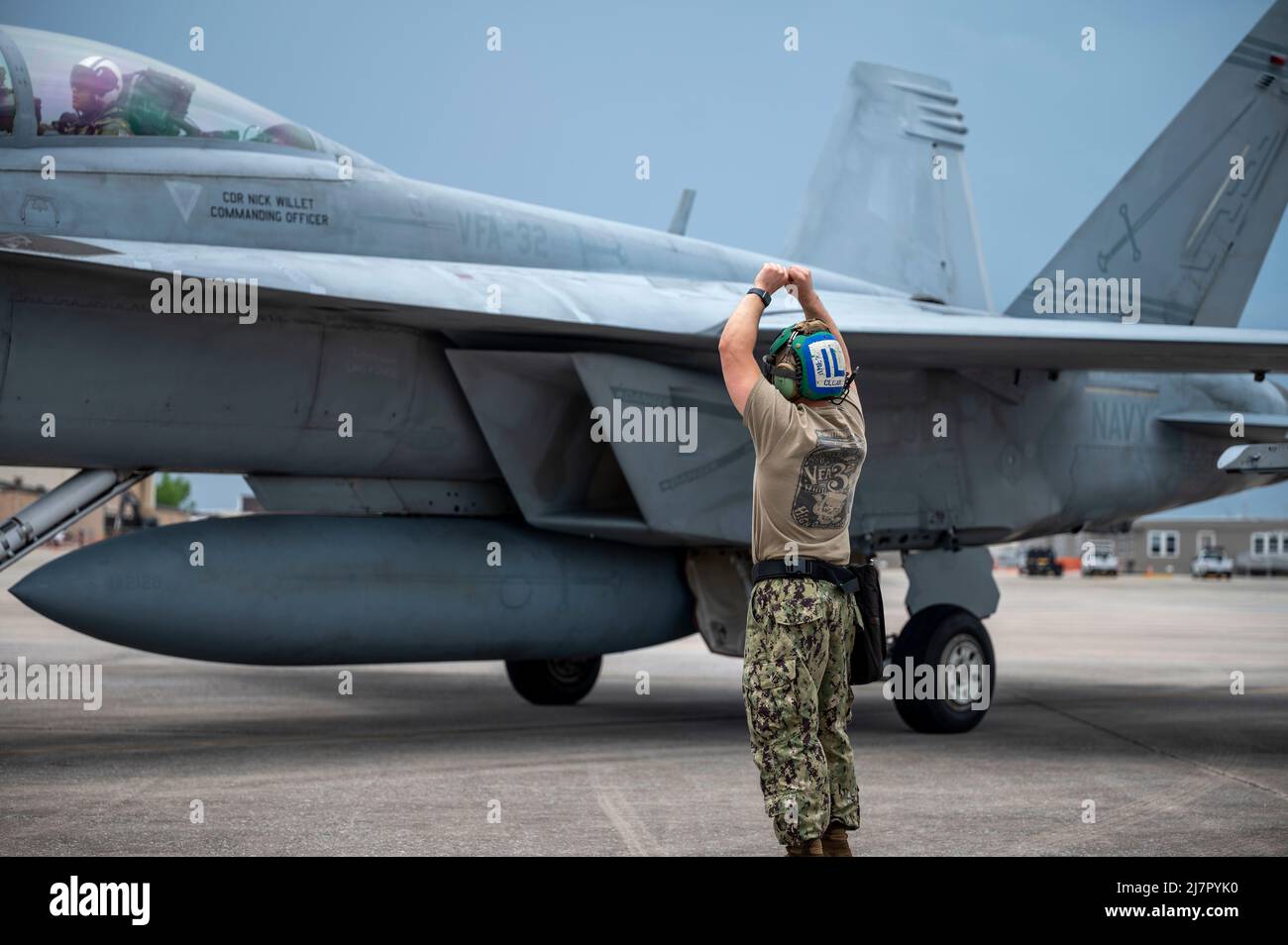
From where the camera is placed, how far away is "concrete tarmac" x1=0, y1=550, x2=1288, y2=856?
17.3 ft

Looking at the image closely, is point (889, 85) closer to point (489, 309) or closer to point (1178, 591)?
point (489, 309)

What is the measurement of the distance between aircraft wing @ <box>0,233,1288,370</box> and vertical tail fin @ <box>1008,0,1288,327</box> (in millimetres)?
2272

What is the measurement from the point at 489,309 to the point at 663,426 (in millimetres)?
1267

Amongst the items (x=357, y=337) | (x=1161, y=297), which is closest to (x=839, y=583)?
(x=357, y=337)

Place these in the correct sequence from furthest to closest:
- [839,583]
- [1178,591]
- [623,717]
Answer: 1. [1178,591]
2. [623,717]
3. [839,583]

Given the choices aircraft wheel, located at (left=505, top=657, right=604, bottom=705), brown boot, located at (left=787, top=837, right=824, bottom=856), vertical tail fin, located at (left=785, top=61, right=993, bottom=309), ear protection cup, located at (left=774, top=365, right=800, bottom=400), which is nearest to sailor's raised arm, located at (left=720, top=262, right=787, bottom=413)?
ear protection cup, located at (left=774, top=365, right=800, bottom=400)

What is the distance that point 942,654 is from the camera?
8875 millimetres

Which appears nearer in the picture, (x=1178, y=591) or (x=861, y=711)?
(x=861, y=711)

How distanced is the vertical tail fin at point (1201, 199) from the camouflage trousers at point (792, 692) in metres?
7.57

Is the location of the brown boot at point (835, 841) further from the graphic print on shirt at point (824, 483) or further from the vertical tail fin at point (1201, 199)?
the vertical tail fin at point (1201, 199)

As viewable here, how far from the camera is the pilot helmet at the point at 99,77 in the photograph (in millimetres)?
6926

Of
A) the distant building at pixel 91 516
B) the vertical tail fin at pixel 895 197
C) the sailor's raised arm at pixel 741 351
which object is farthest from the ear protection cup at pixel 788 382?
the distant building at pixel 91 516

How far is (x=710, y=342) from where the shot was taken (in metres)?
8.09

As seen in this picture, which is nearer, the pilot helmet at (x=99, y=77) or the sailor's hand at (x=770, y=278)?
the sailor's hand at (x=770, y=278)
